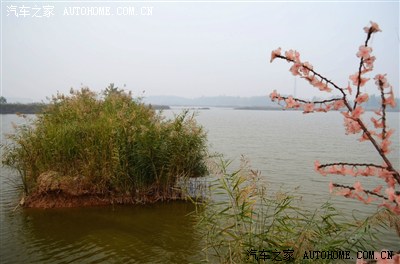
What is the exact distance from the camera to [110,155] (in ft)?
28.3

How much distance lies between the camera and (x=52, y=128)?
29.2 ft

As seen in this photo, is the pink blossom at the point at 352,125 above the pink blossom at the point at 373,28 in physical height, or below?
below

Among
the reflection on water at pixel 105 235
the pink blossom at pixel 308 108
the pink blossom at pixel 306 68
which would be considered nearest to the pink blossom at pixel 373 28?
the pink blossom at pixel 306 68

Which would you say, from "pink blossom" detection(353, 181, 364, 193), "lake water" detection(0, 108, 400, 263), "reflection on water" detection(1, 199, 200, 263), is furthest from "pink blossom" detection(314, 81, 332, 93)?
"reflection on water" detection(1, 199, 200, 263)

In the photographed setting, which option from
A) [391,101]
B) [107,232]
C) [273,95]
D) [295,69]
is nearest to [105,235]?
[107,232]

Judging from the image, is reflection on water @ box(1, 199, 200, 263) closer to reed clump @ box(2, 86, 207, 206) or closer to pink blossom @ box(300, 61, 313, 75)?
reed clump @ box(2, 86, 207, 206)

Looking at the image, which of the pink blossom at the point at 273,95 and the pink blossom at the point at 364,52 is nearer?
the pink blossom at the point at 364,52

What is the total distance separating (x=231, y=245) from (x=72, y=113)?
7.78 meters

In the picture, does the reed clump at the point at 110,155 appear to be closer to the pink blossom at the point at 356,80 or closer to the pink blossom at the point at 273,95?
the pink blossom at the point at 273,95

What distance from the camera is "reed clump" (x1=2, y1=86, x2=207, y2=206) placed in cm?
865

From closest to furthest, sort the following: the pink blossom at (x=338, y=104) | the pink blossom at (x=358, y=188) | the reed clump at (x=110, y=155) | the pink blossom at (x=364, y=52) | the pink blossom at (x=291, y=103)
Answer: the pink blossom at (x=364, y=52) → the pink blossom at (x=358, y=188) → the pink blossom at (x=338, y=104) → the pink blossom at (x=291, y=103) → the reed clump at (x=110, y=155)

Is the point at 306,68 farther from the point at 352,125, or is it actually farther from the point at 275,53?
the point at 352,125

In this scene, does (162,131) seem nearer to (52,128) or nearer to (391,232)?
(52,128)

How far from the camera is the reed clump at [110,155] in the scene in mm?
8648
